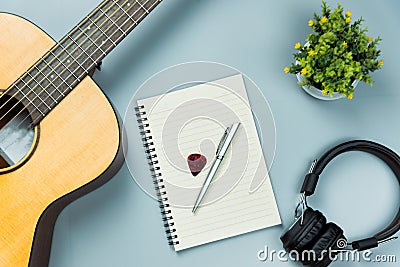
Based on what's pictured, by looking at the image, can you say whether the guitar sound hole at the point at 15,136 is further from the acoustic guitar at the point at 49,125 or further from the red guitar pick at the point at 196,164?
the red guitar pick at the point at 196,164

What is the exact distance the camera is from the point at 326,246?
0.96 metres

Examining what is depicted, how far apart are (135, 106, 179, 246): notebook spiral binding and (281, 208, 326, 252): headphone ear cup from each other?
0.68ft

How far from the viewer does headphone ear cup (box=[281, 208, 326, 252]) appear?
37.9 inches

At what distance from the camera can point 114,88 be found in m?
1.06

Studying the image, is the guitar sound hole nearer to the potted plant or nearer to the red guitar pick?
the red guitar pick

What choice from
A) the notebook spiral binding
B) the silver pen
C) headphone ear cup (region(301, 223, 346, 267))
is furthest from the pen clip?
headphone ear cup (region(301, 223, 346, 267))

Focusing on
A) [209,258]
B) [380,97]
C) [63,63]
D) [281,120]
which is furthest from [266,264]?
[63,63]

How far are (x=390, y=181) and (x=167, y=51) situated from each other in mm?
486

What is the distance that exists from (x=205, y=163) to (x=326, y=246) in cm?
26

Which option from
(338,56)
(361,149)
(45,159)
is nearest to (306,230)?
(361,149)

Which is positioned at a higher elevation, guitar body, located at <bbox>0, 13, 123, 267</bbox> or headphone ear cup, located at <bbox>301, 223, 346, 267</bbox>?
guitar body, located at <bbox>0, 13, 123, 267</bbox>

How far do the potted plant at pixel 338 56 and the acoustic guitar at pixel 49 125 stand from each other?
0.29 metres

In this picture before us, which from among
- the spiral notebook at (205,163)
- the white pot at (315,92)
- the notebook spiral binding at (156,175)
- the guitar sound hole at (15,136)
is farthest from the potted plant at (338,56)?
the guitar sound hole at (15,136)

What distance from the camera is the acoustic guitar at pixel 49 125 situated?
2.93 ft
